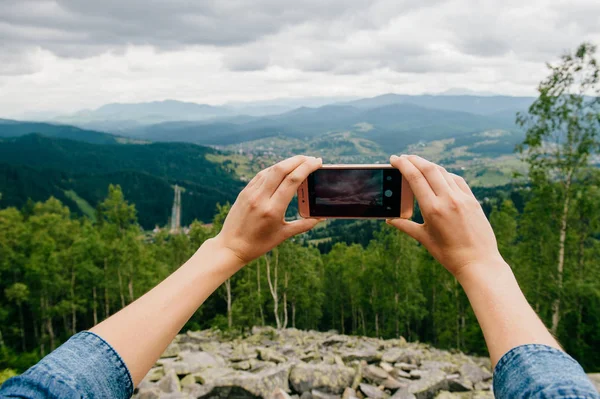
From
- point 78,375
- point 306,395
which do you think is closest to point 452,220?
point 78,375

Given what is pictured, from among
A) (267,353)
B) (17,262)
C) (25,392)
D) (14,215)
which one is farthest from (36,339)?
(25,392)

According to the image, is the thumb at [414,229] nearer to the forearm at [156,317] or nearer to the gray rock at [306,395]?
the forearm at [156,317]

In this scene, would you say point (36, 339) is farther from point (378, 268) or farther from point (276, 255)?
point (378, 268)

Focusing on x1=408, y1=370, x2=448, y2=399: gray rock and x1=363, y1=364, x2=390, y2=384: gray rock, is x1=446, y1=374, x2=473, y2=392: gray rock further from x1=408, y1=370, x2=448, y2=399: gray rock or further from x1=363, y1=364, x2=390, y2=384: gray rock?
x1=363, y1=364, x2=390, y2=384: gray rock

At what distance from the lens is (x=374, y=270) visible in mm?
39938

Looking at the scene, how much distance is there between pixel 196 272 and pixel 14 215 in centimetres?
5488

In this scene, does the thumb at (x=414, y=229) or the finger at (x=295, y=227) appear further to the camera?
the finger at (x=295, y=227)

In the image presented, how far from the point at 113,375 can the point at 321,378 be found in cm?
1012

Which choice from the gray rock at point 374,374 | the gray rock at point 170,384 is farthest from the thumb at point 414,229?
the gray rock at point 170,384

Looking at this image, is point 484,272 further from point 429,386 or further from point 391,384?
point 391,384

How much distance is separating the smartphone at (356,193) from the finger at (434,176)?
1273mm

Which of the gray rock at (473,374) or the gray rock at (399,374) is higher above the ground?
the gray rock at (399,374)

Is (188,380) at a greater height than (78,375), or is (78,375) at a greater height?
(78,375)

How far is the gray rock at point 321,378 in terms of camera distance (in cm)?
1071
